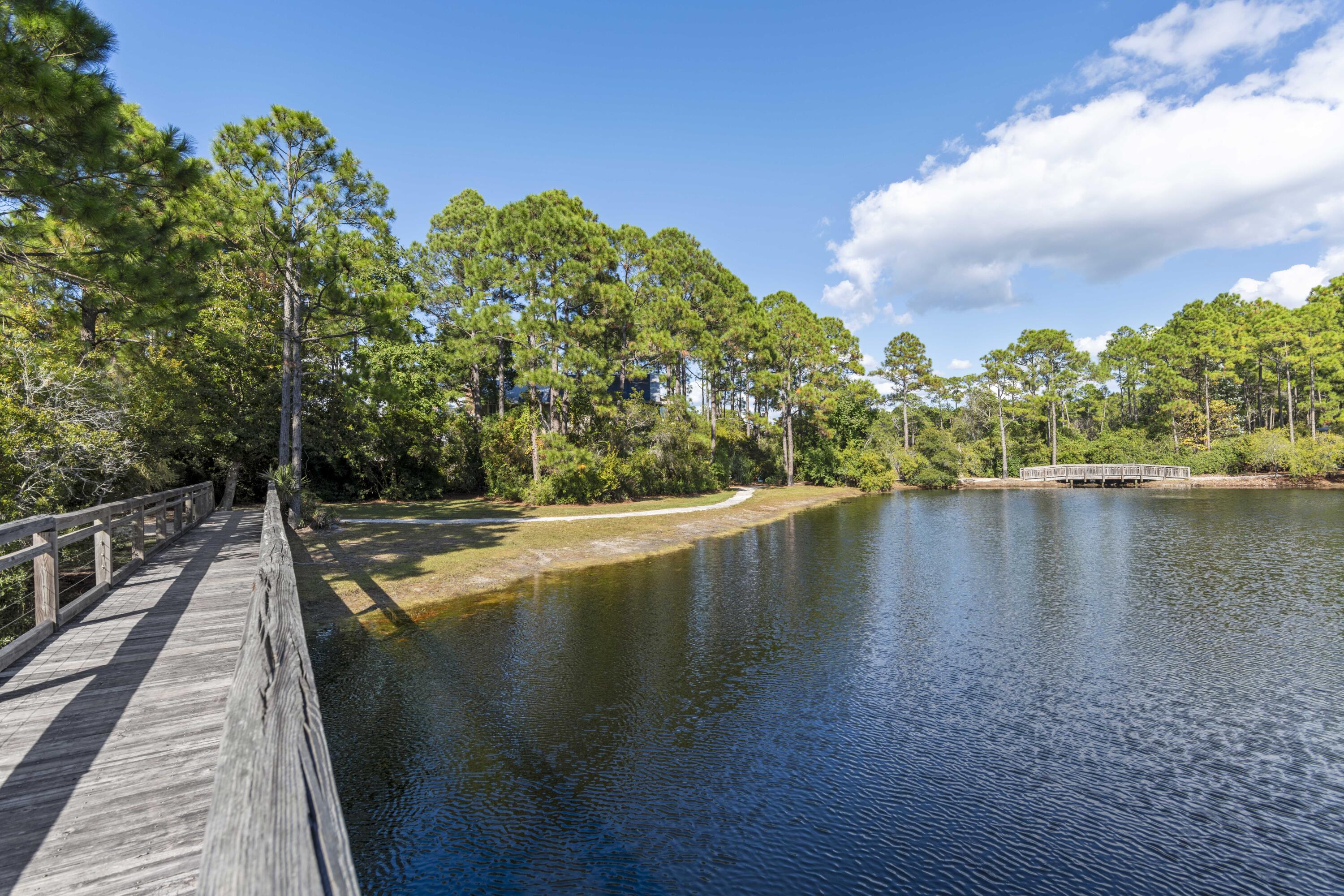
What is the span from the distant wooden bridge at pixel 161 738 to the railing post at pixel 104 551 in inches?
0.8

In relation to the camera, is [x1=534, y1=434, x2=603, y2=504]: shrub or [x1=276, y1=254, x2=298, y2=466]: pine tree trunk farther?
[x1=534, y1=434, x2=603, y2=504]: shrub

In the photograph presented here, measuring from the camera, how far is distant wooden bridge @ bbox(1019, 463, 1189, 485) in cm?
4356

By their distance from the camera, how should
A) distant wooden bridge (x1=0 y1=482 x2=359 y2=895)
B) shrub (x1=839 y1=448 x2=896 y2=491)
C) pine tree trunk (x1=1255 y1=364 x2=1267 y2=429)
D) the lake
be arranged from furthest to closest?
pine tree trunk (x1=1255 y1=364 x2=1267 y2=429) < shrub (x1=839 y1=448 x2=896 y2=491) < the lake < distant wooden bridge (x1=0 y1=482 x2=359 y2=895)

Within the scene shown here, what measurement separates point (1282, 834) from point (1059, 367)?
177 feet

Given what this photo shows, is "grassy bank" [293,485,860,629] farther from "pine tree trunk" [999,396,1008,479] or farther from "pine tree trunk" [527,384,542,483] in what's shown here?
"pine tree trunk" [999,396,1008,479]

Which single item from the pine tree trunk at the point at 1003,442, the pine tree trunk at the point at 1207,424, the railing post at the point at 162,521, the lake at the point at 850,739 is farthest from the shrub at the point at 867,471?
the railing post at the point at 162,521

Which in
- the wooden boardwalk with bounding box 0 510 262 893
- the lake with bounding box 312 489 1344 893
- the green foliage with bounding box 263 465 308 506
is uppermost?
the green foliage with bounding box 263 465 308 506

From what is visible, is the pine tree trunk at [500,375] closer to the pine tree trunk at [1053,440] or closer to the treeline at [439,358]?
the treeline at [439,358]

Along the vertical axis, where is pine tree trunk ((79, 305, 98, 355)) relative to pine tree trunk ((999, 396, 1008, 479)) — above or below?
above

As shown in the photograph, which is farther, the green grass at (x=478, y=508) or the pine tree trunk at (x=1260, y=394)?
the pine tree trunk at (x=1260, y=394)

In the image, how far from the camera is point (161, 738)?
4.35 meters

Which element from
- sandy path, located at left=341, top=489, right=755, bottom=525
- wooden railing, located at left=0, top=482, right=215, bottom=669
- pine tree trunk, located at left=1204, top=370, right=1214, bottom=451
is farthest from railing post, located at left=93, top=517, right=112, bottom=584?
pine tree trunk, located at left=1204, top=370, right=1214, bottom=451

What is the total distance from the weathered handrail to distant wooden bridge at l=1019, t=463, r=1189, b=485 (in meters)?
53.8

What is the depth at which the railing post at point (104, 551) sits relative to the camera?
318 inches
